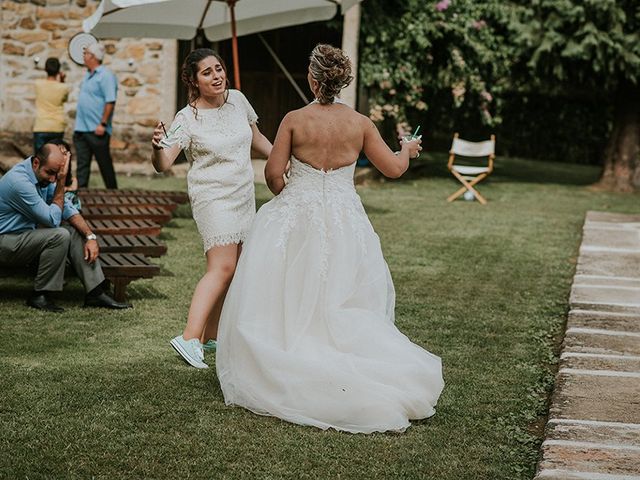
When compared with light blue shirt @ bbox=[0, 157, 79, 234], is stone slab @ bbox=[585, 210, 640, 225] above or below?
below

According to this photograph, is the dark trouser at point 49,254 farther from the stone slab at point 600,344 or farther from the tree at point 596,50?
the tree at point 596,50

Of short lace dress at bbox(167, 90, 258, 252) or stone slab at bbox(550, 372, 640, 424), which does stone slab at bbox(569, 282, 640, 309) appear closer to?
stone slab at bbox(550, 372, 640, 424)

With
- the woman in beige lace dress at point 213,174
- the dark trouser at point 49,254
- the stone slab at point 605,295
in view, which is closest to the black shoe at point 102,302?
the dark trouser at point 49,254

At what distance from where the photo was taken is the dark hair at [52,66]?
11.3 m

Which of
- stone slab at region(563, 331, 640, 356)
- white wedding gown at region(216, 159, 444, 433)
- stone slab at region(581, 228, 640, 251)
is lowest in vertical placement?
stone slab at region(581, 228, 640, 251)

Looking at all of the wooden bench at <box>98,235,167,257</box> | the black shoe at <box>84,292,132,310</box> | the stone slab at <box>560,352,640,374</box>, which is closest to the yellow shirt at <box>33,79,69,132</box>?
the wooden bench at <box>98,235,167,257</box>

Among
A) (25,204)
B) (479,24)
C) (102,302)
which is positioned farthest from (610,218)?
(25,204)

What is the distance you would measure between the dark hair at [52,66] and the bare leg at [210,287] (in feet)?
21.4

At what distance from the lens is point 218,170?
538cm

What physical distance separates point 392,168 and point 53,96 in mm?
7373

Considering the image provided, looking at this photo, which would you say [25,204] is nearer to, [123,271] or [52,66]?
[123,271]

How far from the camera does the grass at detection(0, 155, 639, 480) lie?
3984 mm

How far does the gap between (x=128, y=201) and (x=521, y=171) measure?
37.1 ft

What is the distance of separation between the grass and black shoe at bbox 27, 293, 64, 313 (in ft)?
0.32
